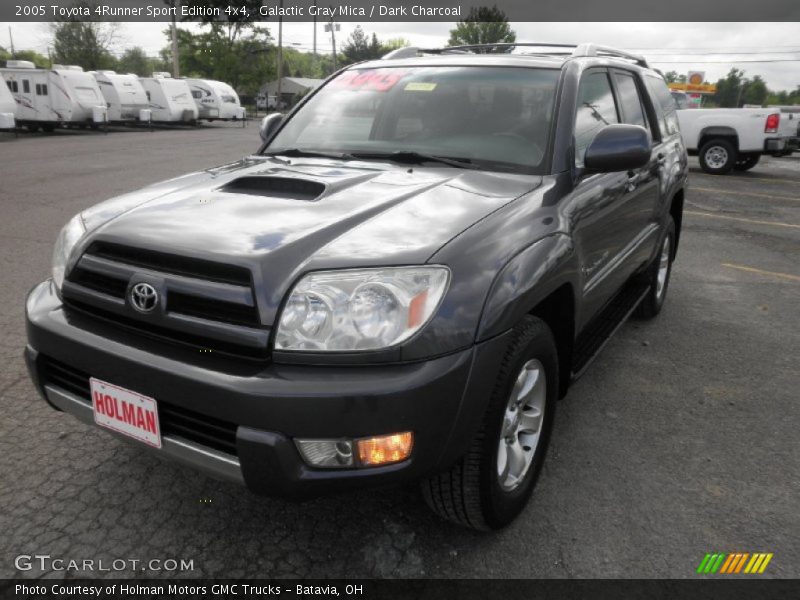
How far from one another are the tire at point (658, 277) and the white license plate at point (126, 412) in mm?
3497

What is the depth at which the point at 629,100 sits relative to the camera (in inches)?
155

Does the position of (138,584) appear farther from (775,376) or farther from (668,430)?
(775,376)

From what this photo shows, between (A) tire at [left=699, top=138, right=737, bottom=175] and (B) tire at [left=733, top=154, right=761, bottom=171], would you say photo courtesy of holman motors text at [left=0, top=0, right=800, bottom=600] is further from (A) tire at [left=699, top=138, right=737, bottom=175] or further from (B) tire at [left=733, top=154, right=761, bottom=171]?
(B) tire at [left=733, top=154, right=761, bottom=171]

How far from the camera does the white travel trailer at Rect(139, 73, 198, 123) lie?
26.9 m

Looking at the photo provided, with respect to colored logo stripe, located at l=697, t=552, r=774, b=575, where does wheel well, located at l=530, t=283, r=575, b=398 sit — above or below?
above

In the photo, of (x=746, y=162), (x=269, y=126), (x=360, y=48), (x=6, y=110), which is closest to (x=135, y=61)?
(x=360, y=48)

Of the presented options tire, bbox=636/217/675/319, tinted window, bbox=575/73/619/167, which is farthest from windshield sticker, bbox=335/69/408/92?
tire, bbox=636/217/675/319

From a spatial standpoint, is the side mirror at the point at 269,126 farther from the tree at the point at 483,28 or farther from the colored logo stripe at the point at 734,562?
the tree at the point at 483,28

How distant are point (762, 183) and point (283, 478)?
14.4 meters

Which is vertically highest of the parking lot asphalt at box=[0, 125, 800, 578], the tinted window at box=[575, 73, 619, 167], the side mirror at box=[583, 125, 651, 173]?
the tinted window at box=[575, 73, 619, 167]

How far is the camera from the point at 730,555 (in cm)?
228

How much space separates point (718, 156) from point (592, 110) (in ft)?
42.5

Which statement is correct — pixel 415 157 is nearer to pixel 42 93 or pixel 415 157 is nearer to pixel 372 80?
pixel 372 80

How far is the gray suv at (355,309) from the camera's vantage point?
1.80 meters
